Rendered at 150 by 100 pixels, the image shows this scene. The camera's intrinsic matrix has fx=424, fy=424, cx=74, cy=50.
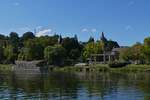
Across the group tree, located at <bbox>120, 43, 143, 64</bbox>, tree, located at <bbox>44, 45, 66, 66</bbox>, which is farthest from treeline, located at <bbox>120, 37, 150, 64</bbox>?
tree, located at <bbox>44, 45, 66, 66</bbox>

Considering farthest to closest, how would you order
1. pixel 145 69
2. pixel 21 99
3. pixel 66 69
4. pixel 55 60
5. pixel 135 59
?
pixel 55 60 → pixel 135 59 → pixel 66 69 → pixel 145 69 → pixel 21 99

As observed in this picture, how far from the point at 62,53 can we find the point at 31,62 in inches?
565

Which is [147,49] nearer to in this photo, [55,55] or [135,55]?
[135,55]

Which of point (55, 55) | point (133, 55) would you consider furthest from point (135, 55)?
point (55, 55)

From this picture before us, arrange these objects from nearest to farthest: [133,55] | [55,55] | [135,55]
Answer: [135,55]
[133,55]
[55,55]

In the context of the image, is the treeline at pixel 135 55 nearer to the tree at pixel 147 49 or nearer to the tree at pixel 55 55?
the tree at pixel 147 49

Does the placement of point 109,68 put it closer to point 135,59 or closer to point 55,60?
point 135,59

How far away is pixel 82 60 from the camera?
196250mm

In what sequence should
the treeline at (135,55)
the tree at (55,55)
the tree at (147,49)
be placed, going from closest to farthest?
1. the tree at (147,49)
2. the treeline at (135,55)
3. the tree at (55,55)

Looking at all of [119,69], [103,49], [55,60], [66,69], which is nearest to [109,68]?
[119,69]

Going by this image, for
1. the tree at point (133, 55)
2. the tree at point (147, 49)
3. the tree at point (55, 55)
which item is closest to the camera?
the tree at point (147, 49)

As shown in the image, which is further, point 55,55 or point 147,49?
point 55,55

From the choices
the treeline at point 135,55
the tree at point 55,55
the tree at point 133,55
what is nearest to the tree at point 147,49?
the treeline at point 135,55

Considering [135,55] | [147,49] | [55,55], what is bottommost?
[135,55]
